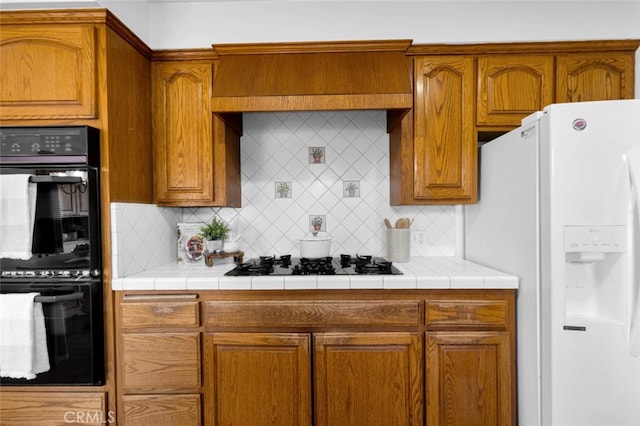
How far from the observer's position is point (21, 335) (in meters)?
1.66

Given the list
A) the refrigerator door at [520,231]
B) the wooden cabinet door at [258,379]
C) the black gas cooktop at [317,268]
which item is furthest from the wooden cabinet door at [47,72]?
the refrigerator door at [520,231]

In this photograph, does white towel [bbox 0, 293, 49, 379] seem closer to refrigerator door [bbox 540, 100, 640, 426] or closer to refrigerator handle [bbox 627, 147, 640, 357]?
refrigerator door [bbox 540, 100, 640, 426]

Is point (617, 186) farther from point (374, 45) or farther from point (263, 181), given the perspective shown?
point (263, 181)

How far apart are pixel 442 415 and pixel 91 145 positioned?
2141 millimetres

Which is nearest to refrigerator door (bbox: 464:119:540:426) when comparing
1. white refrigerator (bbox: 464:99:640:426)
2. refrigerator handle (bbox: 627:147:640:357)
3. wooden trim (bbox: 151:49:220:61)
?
white refrigerator (bbox: 464:99:640:426)

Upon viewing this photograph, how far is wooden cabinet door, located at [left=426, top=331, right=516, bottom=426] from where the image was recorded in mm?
1756

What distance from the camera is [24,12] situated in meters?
1.75

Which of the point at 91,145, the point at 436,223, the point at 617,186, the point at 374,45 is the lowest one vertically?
the point at 436,223

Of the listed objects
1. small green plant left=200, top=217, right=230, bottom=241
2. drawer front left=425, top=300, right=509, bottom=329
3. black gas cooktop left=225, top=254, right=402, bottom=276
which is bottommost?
drawer front left=425, top=300, right=509, bottom=329

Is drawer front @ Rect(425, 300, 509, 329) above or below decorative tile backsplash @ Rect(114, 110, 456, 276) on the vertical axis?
below

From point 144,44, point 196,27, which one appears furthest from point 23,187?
point 196,27

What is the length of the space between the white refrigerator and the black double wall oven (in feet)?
6.76

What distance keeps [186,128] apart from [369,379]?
5.64ft

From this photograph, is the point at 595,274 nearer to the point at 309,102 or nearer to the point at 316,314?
the point at 316,314
